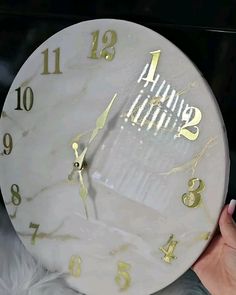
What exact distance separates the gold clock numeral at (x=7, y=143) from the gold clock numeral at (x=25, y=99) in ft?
0.18

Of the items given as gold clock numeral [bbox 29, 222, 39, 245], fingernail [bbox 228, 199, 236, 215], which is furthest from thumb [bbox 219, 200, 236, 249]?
gold clock numeral [bbox 29, 222, 39, 245]

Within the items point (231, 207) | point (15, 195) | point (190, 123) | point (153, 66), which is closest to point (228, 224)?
point (231, 207)

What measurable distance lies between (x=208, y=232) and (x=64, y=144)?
0.92 feet

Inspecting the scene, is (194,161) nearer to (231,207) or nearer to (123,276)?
(231,207)

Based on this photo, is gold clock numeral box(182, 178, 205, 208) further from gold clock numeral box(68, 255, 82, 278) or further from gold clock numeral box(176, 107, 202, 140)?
gold clock numeral box(68, 255, 82, 278)

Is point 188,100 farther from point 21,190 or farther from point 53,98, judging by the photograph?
point 21,190

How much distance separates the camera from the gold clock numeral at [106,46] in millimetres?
890

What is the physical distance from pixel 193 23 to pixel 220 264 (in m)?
0.37

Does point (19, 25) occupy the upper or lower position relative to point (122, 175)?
upper

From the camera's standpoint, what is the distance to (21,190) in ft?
3.29

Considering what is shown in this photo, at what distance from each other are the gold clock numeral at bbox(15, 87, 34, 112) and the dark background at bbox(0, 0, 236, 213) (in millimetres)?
106

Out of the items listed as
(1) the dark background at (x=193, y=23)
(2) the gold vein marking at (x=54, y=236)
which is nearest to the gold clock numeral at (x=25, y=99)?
(1) the dark background at (x=193, y=23)

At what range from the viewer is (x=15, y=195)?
3.31 ft

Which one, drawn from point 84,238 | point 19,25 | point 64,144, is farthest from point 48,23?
point 84,238
